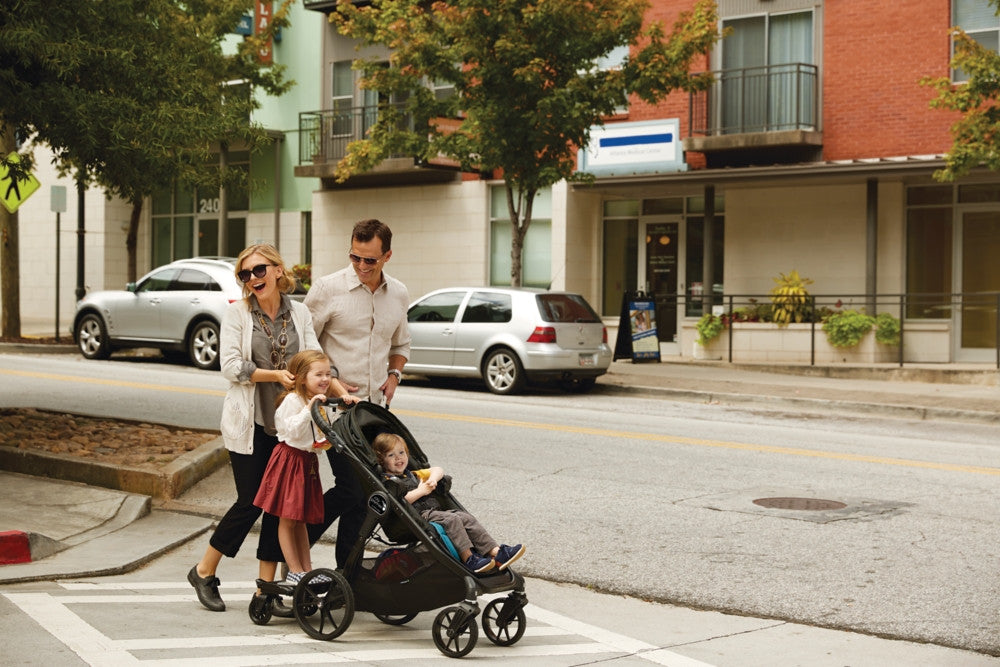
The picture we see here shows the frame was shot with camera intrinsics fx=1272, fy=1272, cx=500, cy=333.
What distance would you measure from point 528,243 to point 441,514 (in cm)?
2101

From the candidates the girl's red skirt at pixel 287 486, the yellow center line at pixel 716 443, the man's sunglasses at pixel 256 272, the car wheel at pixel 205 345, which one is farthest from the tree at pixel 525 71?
the girl's red skirt at pixel 287 486

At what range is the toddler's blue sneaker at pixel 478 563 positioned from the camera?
557 centimetres

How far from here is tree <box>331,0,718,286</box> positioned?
19.8 meters

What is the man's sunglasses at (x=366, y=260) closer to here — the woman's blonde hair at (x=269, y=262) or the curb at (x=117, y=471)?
the woman's blonde hair at (x=269, y=262)

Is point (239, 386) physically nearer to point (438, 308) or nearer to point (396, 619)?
point (396, 619)

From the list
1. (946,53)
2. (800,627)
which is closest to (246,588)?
(800,627)

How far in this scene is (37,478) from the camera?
9.55 metres

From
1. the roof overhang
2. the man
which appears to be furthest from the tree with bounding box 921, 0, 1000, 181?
the man

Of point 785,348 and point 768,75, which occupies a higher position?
point 768,75

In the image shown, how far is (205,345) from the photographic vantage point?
20.0 metres

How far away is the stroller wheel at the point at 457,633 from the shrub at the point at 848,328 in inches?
683

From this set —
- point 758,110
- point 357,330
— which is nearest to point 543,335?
point 758,110

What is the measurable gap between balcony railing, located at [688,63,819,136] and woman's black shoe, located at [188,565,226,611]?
18045mm

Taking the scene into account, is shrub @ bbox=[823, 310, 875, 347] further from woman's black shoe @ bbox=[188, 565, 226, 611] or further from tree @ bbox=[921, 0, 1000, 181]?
woman's black shoe @ bbox=[188, 565, 226, 611]
